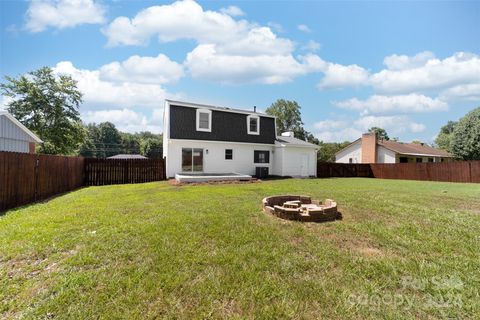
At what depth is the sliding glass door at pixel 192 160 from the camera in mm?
17875

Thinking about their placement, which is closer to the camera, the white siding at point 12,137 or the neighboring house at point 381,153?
the white siding at point 12,137

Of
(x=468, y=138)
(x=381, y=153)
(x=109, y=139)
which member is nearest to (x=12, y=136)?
(x=381, y=153)

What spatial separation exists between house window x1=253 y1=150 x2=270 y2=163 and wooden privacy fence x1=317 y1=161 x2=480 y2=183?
6483mm

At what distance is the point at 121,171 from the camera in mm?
16500

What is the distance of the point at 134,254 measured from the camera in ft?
12.5

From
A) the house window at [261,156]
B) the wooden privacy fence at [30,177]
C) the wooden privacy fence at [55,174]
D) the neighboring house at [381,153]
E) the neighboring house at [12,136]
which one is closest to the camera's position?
the wooden privacy fence at [30,177]

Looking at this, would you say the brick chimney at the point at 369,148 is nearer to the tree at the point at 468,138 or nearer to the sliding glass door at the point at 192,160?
the tree at the point at 468,138

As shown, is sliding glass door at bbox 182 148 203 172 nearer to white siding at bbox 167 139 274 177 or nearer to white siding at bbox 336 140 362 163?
white siding at bbox 167 139 274 177

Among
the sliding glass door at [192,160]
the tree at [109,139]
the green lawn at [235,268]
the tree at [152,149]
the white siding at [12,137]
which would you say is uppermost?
the tree at [109,139]

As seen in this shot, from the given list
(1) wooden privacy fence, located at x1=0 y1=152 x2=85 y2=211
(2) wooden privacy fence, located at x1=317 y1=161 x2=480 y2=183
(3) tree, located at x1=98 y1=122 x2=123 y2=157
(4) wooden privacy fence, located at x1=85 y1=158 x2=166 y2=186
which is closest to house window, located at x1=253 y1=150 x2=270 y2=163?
(2) wooden privacy fence, located at x1=317 y1=161 x2=480 y2=183

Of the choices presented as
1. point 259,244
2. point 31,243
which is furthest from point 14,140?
point 259,244

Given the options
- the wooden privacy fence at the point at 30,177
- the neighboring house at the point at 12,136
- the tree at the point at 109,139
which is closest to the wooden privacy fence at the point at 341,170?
the wooden privacy fence at the point at 30,177

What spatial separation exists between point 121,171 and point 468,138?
1371 inches

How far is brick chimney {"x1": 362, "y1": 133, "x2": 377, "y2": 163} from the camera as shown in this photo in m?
30.8
